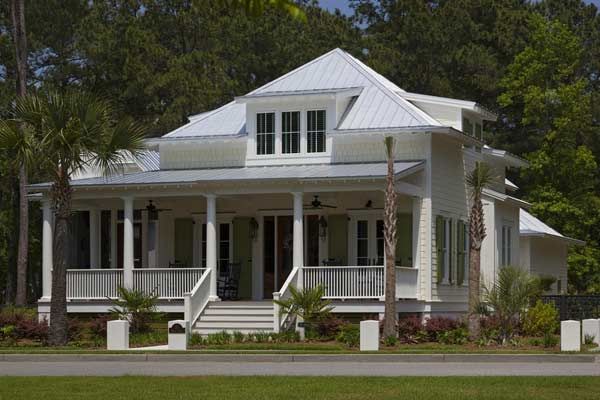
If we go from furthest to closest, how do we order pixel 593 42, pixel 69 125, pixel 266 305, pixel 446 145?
pixel 593 42
pixel 446 145
pixel 266 305
pixel 69 125

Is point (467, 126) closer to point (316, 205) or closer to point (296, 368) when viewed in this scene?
point (316, 205)

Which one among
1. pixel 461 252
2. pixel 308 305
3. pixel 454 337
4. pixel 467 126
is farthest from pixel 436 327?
pixel 467 126

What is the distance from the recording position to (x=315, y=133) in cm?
3584

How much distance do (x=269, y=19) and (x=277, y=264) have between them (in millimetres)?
23552

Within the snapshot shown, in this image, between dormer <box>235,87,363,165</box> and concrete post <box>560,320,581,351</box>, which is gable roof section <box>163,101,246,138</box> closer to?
dormer <box>235,87,363,165</box>

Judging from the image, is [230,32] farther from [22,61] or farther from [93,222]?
[93,222]

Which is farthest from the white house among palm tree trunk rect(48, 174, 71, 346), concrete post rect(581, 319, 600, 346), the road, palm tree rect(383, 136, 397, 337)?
the road

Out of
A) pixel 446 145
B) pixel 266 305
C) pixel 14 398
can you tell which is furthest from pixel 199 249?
pixel 14 398

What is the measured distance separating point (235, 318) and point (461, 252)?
319 inches

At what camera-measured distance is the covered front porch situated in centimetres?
3272

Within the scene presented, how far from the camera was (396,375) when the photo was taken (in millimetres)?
20438

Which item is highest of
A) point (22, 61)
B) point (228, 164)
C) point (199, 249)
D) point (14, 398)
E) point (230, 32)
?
point (230, 32)

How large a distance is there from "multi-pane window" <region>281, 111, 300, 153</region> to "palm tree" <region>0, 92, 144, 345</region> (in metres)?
7.03

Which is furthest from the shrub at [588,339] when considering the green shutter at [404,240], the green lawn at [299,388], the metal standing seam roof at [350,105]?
the green lawn at [299,388]
